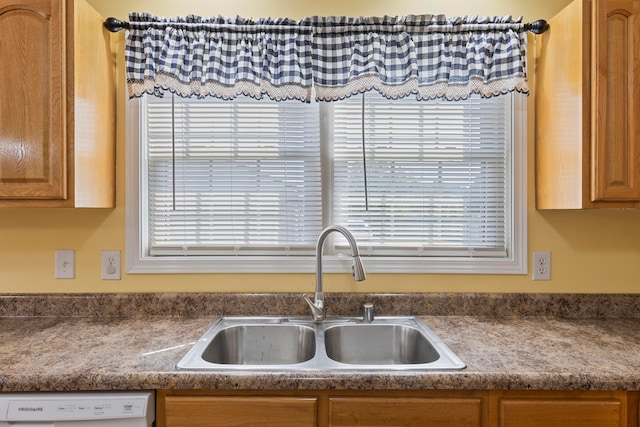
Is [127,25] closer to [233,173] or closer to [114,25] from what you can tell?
[114,25]

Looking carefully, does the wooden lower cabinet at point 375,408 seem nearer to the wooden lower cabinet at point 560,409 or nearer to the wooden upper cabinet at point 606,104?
the wooden lower cabinet at point 560,409

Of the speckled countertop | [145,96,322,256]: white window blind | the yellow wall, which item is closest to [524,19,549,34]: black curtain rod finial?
the yellow wall

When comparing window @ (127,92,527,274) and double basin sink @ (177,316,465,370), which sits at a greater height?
window @ (127,92,527,274)

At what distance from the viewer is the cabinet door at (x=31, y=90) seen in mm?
1410

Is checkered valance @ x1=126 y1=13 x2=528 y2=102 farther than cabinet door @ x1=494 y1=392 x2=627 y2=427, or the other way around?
checkered valance @ x1=126 y1=13 x2=528 y2=102

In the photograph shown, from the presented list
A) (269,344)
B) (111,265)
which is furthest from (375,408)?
(111,265)

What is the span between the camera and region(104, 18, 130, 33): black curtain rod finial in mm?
1649

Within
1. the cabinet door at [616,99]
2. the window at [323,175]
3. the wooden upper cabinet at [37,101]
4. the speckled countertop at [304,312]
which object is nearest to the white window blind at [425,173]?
the window at [323,175]

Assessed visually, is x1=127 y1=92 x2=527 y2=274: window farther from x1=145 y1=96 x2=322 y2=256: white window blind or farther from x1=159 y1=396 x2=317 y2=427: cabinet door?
x1=159 y1=396 x2=317 y2=427: cabinet door

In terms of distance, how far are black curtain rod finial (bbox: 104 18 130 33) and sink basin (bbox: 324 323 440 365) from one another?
1.55 m

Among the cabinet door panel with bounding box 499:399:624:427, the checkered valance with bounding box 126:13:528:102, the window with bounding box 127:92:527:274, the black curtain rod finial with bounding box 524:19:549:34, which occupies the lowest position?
the cabinet door panel with bounding box 499:399:624:427

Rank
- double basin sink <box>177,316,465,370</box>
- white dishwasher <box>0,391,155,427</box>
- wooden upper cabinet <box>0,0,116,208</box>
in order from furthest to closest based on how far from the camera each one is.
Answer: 1. double basin sink <box>177,316,465,370</box>
2. wooden upper cabinet <box>0,0,116,208</box>
3. white dishwasher <box>0,391,155,427</box>

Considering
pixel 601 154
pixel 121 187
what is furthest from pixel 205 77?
pixel 601 154

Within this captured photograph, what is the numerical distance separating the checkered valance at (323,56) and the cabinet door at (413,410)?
3.86ft
